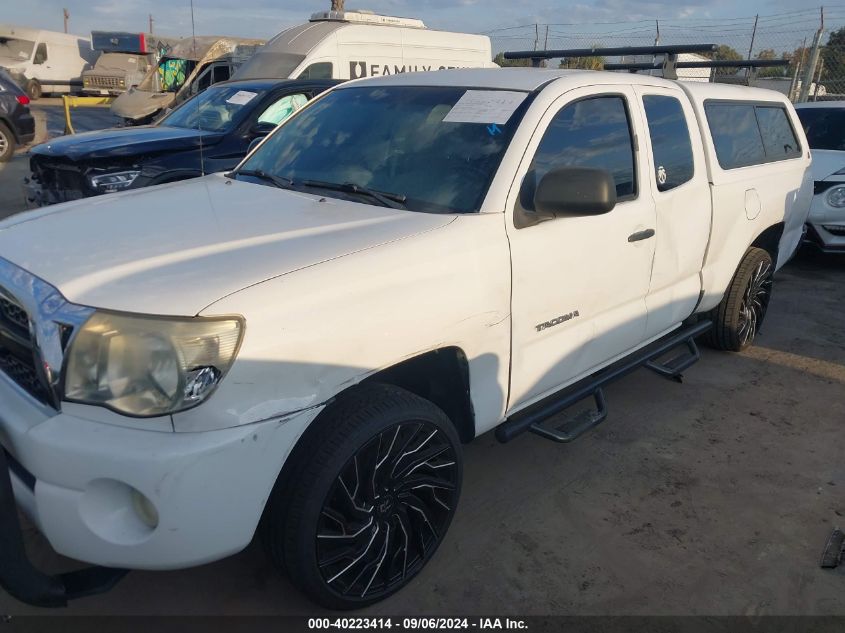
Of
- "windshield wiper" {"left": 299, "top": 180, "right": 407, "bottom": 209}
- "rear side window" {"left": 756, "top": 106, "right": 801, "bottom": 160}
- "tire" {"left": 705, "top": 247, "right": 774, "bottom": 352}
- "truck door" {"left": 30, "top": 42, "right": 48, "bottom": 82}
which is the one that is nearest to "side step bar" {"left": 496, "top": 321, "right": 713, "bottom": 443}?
"tire" {"left": 705, "top": 247, "right": 774, "bottom": 352}

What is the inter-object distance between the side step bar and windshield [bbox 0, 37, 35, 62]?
28946 millimetres

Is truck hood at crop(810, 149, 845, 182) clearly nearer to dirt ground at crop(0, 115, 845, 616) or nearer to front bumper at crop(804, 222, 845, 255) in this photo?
front bumper at crop(804, 222, 845, 255)

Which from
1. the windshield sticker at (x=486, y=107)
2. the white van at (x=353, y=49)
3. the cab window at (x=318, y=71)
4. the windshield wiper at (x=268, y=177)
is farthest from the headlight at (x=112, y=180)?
the cab window at (x=318, y=71)

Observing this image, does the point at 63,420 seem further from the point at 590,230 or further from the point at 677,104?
the point at 677,104

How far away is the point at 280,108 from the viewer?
7516 mm

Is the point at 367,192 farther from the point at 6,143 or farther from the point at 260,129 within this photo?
the point at 6,143

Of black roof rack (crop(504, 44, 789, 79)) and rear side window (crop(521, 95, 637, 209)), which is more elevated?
black roof rack (crop(504, 44, 789, 79))

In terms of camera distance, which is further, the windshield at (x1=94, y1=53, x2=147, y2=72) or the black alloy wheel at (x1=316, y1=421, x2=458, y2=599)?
the windshield at (x1=94, y1=53, x2=147, y2=72)

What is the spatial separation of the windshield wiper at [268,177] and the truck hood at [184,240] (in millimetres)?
117

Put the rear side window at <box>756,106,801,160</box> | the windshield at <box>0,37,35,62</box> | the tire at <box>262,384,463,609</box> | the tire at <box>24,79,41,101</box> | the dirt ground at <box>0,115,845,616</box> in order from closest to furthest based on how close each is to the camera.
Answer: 1. the tire at <box>262,384,463,609</box>
2. the dirt ground at <box>0,115,845,616</box>
3. the rear side window at <box>756,106,801,160</box>
4. the windshield at <box>0,37,35,62</box>
5. the tire at <box>24,79,41,101</box>

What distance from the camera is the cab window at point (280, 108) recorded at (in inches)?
290

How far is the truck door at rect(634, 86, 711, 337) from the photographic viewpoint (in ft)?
11.7

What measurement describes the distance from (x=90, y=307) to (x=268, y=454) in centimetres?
66

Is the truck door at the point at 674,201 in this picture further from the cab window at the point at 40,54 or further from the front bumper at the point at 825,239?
the cab window at the point at 40,54
